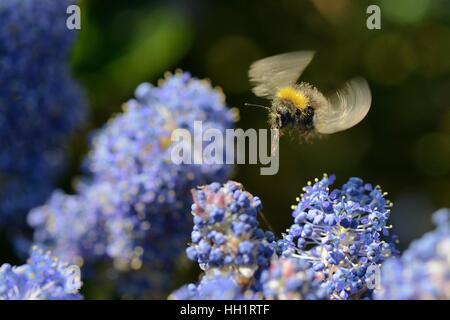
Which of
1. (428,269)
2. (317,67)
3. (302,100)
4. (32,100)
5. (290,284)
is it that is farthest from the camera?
(317,67)

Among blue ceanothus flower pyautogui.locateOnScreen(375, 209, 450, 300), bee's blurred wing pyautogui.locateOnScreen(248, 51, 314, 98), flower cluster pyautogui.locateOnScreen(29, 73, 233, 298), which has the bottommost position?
blue ceanothus flower pyautogui.locateOnScreen(375, 209, 450, 300)

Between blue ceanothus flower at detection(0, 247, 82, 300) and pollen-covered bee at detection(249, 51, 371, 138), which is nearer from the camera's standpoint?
blue ceanothus flower at detection(0, 247, 82, 300)

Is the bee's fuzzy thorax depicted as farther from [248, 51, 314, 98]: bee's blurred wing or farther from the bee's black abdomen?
[248, 51, 314, 98]: bee's blurred wing

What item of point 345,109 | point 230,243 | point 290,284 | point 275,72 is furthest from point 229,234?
point 275,72

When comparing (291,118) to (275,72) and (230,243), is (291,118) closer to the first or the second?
(275,72)

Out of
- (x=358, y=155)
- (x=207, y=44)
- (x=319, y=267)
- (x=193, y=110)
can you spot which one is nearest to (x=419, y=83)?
(x=358, y=155)

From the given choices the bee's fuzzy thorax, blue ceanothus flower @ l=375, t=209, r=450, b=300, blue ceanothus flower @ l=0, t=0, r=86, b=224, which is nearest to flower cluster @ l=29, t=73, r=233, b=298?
Result: blue ceanothus flower @ l=0, t=0, r=86, b=224

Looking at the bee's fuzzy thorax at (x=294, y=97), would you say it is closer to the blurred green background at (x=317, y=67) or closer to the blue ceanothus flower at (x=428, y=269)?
the blue ceanothus flower at (x=428, y=269)
